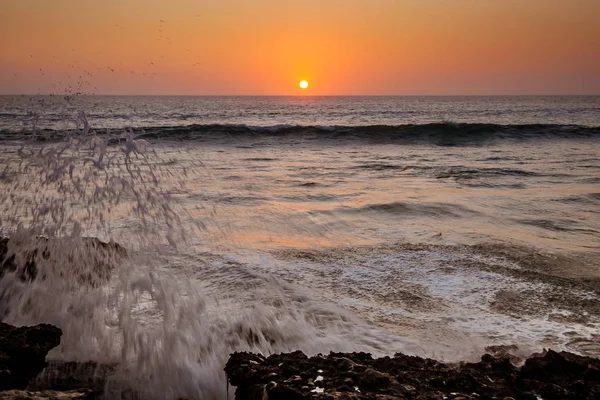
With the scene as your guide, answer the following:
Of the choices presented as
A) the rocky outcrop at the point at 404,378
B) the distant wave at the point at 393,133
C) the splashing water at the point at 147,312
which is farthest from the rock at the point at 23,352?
the distant wave at the point at 393,133

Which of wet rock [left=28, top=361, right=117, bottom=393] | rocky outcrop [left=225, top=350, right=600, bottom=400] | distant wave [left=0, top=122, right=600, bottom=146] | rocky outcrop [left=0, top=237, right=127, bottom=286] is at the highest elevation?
distant wave [left=0, top=122, right=600, bottom=146]

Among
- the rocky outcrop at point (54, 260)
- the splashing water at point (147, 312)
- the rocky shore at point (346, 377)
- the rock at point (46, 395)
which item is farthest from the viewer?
the rocky outcrop at point (54, 260)

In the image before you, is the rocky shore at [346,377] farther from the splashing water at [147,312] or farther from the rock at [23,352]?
the splashing water at [147,312]

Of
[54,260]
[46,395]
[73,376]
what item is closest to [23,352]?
[73,376]

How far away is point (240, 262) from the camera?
500 centimetres

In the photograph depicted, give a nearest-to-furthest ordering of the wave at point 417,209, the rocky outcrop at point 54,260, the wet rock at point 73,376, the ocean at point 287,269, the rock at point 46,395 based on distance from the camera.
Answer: the rock at point 46,395 < the wet rock at point 73,376 < the ocean at point 287,269 < the rocky outcrop at point 54,260 < the wave at point 417,209

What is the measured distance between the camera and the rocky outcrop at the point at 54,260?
3770 mm

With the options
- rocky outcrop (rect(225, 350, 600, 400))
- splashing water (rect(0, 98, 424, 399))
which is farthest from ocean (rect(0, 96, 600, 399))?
rocky outcrop (rect(225, 350, 600, 400))

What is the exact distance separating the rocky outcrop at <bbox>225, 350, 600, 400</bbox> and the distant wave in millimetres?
20610

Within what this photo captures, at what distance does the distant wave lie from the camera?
77.8 ft

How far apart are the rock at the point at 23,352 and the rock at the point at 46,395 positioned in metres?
0.45

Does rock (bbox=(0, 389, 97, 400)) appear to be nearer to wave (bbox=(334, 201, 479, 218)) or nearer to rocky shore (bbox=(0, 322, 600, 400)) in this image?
rocky shore (bbox=(0, 322, 600, 400))

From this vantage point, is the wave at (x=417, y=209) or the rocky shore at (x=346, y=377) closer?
the rocky shore at (x=346, y=377)

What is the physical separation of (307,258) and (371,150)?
14863 millimetres
